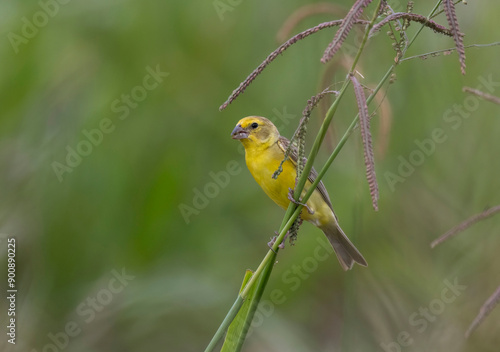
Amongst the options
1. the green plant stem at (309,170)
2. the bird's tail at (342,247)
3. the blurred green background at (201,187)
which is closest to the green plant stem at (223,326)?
the green plant stem at (309,170)

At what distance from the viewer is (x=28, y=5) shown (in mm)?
3066

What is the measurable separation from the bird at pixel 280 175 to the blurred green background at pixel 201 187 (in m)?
0.20

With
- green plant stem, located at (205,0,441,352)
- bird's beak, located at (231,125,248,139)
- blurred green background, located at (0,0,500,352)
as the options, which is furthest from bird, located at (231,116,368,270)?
green plant stem, located at (205,0,441,352)

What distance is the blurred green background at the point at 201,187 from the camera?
2.79m

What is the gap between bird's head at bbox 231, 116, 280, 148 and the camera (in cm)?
284

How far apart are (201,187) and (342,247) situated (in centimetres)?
77

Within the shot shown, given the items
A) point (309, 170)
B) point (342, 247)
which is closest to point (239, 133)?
point (342, 247)

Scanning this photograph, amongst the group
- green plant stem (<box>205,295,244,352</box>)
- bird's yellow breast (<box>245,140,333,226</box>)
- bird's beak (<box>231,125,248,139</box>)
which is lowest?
green plant stem (<box>205,295,244,352</box>)

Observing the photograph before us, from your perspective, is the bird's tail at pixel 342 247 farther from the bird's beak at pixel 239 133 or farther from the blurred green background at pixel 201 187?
the bird's beak at pixel 239 133

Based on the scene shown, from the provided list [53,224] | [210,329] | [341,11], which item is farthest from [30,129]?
[341,11]

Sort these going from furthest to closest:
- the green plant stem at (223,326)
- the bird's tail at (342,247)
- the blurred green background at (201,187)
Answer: the blurred green background at (201,187) < the bird's tail at (342,247) < the green plant stem at (223,326)

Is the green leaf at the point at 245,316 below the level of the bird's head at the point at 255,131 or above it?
below

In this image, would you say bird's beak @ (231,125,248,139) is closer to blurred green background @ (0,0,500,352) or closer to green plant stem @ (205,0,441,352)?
blurred green background @ (0,0,500,352)

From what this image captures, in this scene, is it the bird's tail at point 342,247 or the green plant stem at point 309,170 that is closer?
the green plant stem at point 309,170
